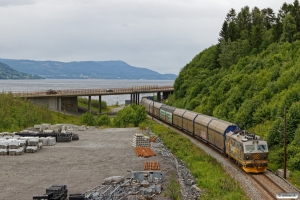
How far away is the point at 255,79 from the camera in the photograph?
6856 cm

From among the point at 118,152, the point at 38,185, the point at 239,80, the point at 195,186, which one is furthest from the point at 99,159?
the point at 239,80

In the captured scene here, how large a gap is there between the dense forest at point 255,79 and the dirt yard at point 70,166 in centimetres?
1429

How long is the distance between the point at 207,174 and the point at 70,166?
12.3 meters

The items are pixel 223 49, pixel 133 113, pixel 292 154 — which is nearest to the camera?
pixel 292 154

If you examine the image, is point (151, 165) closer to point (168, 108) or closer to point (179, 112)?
point (179, 112)

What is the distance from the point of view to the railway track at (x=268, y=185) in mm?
27047

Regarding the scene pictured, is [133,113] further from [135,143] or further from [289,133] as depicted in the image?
[289,133]

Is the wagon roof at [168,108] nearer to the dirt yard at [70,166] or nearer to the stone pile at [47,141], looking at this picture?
the dirt yard at [70,166]

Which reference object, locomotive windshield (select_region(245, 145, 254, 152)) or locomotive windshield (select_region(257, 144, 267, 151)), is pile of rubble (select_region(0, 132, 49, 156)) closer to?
locomotive windshield (select_region(245, 145, 254, 152))

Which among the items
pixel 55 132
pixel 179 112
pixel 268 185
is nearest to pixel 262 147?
pixel 268 185

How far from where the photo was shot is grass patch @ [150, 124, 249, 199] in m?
25.5

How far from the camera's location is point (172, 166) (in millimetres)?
34344

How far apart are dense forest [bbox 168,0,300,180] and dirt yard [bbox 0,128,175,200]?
46.9 ft

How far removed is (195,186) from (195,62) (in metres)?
102
